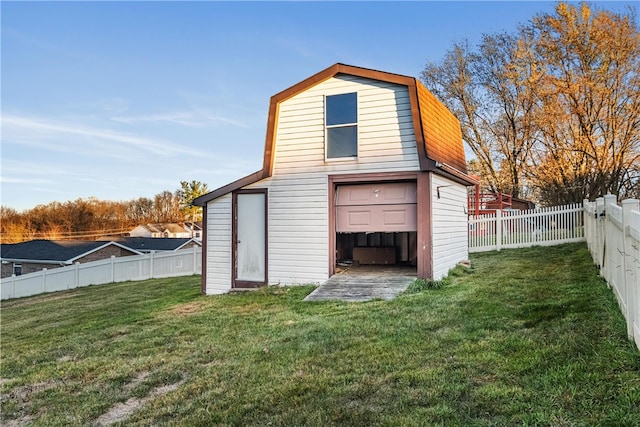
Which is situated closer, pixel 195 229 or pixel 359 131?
pixel 359 131

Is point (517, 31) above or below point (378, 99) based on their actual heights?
above

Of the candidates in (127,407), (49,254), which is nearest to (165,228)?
(49,254)

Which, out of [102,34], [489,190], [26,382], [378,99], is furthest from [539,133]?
[26,382]

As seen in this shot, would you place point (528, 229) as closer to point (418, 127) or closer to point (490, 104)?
point (418, 127)

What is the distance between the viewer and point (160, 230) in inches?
2242

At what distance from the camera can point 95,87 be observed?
16141 mm

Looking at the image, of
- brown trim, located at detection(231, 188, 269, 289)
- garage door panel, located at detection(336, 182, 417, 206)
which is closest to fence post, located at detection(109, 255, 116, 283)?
brown trim, located at detection(231, 188, 269, 289)

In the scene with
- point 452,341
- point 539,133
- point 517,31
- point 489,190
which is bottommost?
point 452,341

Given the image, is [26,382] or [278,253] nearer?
[26,382]

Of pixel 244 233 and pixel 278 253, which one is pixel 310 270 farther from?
pixel 244 233

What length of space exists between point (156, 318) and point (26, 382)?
2817 mm

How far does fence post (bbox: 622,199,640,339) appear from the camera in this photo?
3536 millimetres

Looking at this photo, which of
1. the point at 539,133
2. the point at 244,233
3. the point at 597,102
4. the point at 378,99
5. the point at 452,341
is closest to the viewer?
the point at 452,341

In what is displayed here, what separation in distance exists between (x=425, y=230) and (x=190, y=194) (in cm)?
5425
